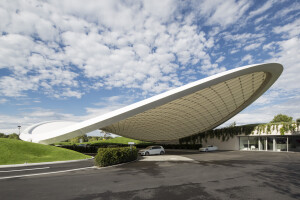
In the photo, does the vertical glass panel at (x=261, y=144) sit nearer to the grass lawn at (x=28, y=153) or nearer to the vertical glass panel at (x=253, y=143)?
the vertical glass panel at (x=253, y=143)

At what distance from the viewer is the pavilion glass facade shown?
30.0 metres

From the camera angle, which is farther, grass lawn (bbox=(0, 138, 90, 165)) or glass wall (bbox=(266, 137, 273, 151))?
glass wall (bbox=(266, 137, 273, 151))

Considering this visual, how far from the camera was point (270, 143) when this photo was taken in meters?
32.0

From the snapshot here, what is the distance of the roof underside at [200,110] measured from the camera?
25.0 m

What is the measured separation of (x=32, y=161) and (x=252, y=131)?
33.4 meters

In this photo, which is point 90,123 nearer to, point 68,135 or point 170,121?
point 68,135

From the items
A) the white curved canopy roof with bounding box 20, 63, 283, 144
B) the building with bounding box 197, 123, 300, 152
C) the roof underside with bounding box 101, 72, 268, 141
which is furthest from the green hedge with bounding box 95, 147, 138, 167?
the building with bounding box 197, 123, 300, 152

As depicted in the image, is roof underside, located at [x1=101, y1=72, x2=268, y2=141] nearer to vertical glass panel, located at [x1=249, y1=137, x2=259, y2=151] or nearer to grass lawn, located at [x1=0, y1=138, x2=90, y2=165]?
vertical glass panel, located at [x1=249, y1=137, x2=259, y2=151]

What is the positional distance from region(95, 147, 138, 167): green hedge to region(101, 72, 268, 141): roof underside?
1095 centimetres

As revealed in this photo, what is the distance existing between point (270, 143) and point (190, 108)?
15493 mm

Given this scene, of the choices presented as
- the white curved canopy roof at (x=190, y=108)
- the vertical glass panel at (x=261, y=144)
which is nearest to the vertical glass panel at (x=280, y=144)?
the vertical glass panel at (x=261, y=144)

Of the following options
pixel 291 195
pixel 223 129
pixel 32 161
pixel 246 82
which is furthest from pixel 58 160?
pixel 223 129

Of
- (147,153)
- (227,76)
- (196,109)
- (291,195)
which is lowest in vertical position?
(147,153)

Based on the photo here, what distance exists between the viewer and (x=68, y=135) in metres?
21.1
